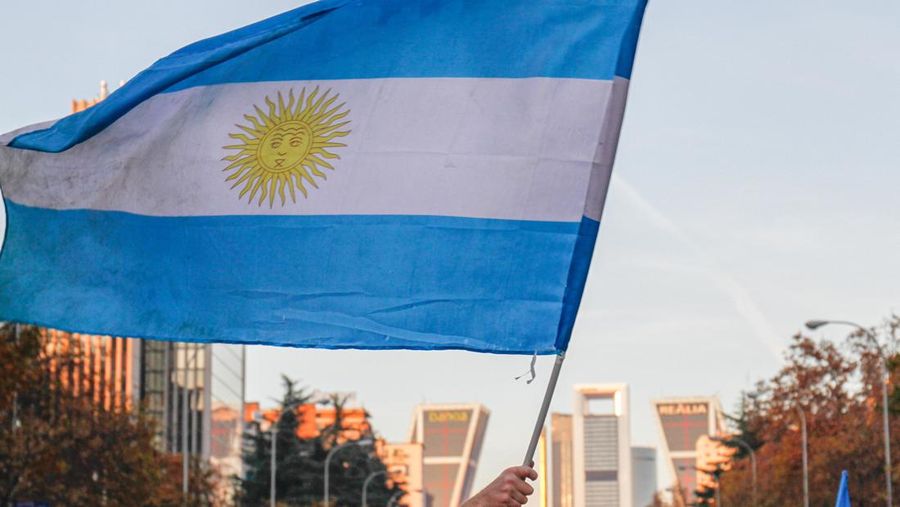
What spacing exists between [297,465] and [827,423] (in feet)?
133

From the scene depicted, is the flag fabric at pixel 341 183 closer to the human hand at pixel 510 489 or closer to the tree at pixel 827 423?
the human hand at pixel 510 489

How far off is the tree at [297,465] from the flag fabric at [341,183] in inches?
3427

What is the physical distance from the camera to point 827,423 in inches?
2813

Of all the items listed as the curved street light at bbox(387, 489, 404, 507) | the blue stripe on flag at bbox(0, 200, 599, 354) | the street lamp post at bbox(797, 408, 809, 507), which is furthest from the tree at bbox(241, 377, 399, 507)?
the blue stripe on flag at bbox(0, 200, 599, 354)

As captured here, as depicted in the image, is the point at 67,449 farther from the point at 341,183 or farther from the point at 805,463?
the point at 341,183

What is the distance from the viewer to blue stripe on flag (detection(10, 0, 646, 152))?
9250 millimetres

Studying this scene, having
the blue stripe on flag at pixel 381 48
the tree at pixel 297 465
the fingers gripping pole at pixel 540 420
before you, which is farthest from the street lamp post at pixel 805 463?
the fingers gripping pole at pixel 540 420

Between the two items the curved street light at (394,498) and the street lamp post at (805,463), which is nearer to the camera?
the street lamp post at (805,463)

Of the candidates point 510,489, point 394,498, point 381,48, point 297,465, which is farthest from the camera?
point 394,498

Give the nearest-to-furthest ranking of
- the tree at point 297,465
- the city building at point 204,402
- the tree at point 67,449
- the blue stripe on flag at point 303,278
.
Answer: the blue stripe on flag at point 303,278
the tree at point 67,449
the tree at point 297,465
the city building at point 204,402

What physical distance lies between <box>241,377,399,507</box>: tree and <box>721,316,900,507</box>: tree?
2880 centimetres

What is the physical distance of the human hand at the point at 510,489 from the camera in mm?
7312

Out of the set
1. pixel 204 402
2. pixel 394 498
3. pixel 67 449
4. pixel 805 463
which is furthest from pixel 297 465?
pixel 67 449

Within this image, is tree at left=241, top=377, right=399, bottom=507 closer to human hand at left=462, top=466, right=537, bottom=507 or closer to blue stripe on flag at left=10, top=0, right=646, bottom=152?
blue stripe on flag at left=10, top=0, right=646, bottom=152
